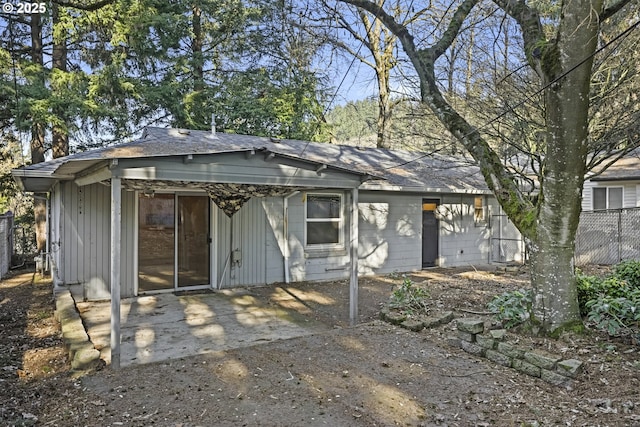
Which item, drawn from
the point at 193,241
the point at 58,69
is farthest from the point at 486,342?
the point at 58,69

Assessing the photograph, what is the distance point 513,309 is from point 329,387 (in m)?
2.82

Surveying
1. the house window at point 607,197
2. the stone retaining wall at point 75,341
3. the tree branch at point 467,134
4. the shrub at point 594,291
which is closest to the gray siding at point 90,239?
the stone retaining wall at point 75,341

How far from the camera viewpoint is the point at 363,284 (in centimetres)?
960

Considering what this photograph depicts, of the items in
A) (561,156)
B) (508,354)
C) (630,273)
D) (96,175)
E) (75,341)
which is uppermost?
(561,156)

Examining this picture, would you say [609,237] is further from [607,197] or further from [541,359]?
[541,359]

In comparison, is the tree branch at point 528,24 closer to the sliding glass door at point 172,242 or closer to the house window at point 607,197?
the sliding glass door at point 172,242

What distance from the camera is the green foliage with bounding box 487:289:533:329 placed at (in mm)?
5348

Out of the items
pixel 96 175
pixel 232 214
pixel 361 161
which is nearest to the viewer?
pixel 96 175

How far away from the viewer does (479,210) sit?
13.2 m

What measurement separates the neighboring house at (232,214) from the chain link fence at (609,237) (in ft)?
12.3

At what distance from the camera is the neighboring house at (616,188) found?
45.4 ft

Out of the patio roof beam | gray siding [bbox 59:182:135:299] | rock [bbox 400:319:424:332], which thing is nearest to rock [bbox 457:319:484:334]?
rock [bbox 400:319:424:332]

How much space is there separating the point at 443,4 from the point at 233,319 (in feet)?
24.4

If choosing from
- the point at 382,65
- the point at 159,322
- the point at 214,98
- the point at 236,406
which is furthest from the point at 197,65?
the point at 236,406
